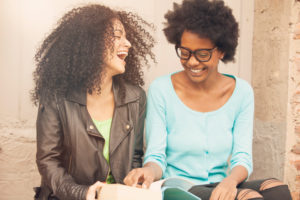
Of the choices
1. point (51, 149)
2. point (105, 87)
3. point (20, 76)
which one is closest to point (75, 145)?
point (51, 149)

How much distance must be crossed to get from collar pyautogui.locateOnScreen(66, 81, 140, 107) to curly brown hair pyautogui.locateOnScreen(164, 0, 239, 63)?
406mm

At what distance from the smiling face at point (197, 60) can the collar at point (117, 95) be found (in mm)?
353

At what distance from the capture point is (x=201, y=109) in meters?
2.20

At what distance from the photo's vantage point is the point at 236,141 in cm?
218

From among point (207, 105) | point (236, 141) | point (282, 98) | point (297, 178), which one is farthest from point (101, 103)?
point (297, 178)

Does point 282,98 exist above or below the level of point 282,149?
above

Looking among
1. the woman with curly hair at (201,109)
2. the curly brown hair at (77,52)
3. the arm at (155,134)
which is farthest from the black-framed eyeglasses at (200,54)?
the curly brown hair at (77,52)

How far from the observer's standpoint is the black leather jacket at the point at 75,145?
2002 millimetres

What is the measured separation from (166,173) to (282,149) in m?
0.89

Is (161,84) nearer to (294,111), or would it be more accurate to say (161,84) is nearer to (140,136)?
(140,136)

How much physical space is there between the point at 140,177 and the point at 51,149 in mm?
544

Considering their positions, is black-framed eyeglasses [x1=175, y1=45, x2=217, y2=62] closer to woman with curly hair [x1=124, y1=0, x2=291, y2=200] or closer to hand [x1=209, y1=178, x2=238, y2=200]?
woman with curly hair [x1=124, y1=0, x2=291, y2=200]

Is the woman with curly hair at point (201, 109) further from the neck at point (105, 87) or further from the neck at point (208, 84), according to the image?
the neck at point (105, 87)

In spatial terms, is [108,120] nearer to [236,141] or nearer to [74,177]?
[74,177]
